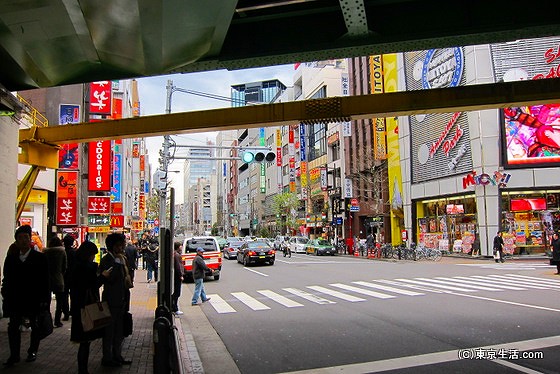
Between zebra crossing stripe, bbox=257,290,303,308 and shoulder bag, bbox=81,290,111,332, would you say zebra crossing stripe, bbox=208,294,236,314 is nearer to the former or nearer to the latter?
zebra crossing stripe, bbox=257,290,303,308

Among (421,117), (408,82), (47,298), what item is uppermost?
(408,82)

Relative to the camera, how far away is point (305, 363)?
7090 mm

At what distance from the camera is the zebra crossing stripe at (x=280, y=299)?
43.0ft

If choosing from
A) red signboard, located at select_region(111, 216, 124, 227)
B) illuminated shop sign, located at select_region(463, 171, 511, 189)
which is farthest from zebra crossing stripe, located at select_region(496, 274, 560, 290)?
red signboard, located at select_region(111, 216, 124, 227)

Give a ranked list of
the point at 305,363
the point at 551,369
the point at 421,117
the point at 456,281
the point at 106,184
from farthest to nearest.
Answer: the point at 421,117, the point at 106,184, the point at 456,281, the point at 305,363, the point at 551,369

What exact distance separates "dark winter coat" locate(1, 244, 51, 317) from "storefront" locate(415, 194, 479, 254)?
97.5 ft

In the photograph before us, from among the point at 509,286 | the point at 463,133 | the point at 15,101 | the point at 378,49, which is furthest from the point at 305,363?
the point at 463,133

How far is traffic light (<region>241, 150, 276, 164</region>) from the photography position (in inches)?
721

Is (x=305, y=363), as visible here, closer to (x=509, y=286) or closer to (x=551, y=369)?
(x=551, y=369)

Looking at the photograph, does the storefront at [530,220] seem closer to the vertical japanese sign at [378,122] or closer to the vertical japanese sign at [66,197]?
the vertical japanese sign at [378,122]

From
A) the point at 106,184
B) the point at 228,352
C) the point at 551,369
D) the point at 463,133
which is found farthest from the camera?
the point at 463,133

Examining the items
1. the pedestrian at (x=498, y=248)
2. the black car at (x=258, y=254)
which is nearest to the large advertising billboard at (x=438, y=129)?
the pedestrian at (x=498, y=248)

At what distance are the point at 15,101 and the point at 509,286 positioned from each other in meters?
15.5

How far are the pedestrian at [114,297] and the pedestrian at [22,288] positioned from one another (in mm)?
831
